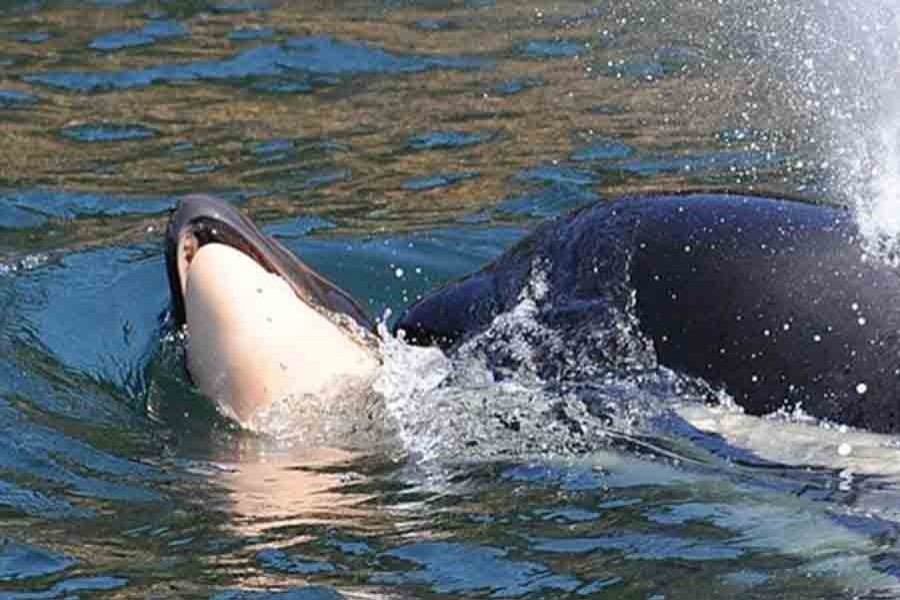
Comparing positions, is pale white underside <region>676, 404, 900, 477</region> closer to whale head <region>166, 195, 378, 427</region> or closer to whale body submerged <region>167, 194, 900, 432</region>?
whale body submerged <region>167, 194, 900, 432</region>

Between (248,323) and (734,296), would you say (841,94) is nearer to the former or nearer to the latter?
(734,296)

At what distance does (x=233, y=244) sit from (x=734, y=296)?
5.03 feet

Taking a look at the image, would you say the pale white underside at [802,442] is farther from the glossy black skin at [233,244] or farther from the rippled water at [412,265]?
the glossy black skin at [233,244]

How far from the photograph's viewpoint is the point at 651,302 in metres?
6.54

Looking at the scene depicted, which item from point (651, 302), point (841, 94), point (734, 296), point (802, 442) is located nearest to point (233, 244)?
point (651, 302)

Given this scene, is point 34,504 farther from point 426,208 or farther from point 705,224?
point 426,208

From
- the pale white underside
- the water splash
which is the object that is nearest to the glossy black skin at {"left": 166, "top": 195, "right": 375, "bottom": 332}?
the pale white underside

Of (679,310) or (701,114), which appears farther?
(701,114)

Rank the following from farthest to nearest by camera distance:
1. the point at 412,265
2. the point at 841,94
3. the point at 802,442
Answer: the point at 841,94 → the point at 412,265 → the point at 802,442

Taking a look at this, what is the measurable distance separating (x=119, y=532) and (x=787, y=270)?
196 centimetres

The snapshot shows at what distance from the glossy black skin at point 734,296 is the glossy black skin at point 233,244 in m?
0.33

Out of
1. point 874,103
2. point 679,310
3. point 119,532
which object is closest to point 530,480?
point 679,310

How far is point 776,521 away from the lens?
5828mm

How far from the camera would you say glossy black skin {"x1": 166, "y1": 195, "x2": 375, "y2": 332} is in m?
6.91
